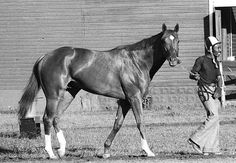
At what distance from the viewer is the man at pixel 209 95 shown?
10398 mm

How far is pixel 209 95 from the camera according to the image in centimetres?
1047

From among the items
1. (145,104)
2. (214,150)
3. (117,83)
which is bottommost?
(145,104)

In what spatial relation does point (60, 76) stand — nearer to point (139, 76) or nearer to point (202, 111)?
point (139, 76)

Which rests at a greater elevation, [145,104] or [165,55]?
[165,55]

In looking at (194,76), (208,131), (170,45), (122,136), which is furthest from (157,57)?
(122,136)

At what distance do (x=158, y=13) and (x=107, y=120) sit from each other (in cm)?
537

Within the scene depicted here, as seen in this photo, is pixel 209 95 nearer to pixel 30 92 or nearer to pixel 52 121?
pixel 52 121

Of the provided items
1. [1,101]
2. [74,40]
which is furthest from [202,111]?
[1,101]

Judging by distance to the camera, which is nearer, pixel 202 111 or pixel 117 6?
pixel 202 111

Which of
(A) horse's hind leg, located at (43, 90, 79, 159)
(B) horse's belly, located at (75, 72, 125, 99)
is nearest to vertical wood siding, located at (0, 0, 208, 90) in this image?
(B) horse's belly, located at (75, 72, 125, 99)

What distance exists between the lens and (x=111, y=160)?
33.1ft

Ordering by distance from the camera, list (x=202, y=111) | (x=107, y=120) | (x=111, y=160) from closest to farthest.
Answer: (x=111, y=160)
(x=107, y=120)
(x=202, y=111)

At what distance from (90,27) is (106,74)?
12.4 m

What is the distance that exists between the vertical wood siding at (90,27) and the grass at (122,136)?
197cm
